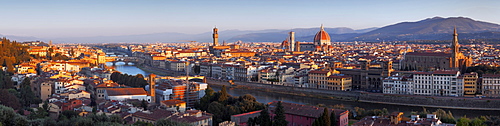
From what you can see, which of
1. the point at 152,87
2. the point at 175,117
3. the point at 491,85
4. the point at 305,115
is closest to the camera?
the point at 175,117

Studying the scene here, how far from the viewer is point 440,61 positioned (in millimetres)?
23438

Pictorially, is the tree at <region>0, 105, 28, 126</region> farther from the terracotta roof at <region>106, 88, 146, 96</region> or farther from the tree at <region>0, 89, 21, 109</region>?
the terracotta roof at <region>106, 88, 146, 96</region>

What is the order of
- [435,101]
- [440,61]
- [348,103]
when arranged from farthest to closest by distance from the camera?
[440,61] → [348,103] → [435,101]

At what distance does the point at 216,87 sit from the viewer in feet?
79.3

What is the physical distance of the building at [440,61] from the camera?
70.0 ft

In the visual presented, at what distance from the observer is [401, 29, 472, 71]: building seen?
21.3 metres

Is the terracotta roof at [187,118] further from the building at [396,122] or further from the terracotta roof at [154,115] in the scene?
the building at [396,122]

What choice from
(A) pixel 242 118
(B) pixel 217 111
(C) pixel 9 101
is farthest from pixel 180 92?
(C) pixel 9 101

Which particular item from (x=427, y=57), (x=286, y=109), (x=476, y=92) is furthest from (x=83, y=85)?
(x=427, y=57)

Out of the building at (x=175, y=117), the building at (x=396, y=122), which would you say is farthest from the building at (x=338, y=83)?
the building at (x=175, y=117)

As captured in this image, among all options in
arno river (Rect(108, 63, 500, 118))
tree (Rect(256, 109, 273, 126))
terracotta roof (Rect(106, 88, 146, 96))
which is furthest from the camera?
arno river (Rect(108, 63, 500, 118))

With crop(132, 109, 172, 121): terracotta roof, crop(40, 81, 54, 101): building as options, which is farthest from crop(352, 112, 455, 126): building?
crop(40, 81, 54, 101): building

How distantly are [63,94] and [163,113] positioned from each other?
4838mm

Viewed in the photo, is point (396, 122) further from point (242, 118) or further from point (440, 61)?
point (440, 61)
